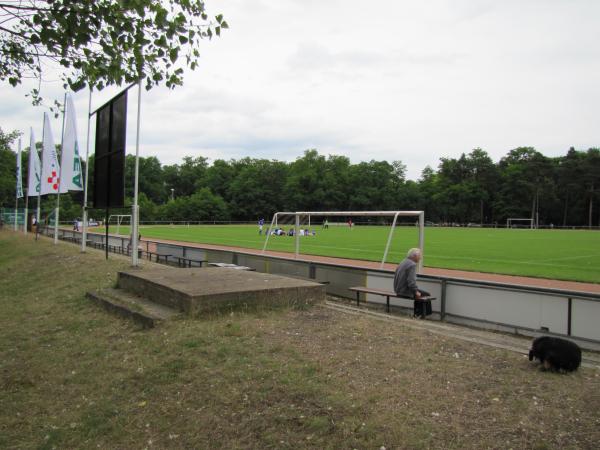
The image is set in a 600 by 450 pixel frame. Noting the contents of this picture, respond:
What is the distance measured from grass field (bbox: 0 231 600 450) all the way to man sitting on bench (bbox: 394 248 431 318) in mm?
1734

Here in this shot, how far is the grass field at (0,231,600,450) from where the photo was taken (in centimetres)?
411

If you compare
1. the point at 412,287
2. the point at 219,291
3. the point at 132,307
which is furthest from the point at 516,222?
the point at 132,307

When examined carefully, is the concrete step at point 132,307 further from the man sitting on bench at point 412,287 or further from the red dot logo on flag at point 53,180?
the red dot logo on flag at point 53,180

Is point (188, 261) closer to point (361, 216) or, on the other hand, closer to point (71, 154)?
point (361, 216)

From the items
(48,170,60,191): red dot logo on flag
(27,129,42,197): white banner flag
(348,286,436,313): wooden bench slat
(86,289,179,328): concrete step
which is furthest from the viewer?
(27,129,42,197): white banner flag

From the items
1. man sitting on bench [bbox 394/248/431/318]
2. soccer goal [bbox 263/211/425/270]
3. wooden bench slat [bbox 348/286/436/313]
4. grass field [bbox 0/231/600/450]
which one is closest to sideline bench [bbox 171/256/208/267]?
soccer goal [bbox 263/211/425/270]

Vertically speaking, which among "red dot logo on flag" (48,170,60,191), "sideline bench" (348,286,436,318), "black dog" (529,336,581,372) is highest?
"red dot logo on flag" (48,170,60,191)

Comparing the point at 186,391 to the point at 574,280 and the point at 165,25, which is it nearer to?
the point at 165,25

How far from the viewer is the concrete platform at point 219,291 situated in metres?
7.53

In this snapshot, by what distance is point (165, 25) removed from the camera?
21.8 ft

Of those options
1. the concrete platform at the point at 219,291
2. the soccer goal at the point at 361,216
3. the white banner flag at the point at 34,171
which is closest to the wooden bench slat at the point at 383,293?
the soccer goal at the point at 361,216

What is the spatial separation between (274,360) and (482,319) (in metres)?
4.31

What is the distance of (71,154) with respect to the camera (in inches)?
822

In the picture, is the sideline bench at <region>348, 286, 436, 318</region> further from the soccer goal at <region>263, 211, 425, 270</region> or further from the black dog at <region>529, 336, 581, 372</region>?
the black dog at <region>529, 336, 581, 372</region>
